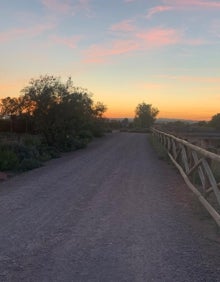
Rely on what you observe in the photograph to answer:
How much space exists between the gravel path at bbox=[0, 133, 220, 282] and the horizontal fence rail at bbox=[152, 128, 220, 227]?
28 centimetres

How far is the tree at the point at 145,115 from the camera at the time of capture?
372ft

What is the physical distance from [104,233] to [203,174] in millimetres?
3849

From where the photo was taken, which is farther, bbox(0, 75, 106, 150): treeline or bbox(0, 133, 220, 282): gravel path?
bbox(0, 75, 106, 150): treeline

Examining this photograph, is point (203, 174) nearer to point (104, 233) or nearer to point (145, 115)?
point (104, 233)

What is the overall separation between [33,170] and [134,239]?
461 inches

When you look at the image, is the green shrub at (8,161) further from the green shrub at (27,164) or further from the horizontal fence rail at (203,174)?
the horizontal fence rail at (203,174)

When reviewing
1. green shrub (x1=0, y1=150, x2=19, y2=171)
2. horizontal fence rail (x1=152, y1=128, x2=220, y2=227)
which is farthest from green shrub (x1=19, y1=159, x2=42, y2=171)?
horizontal fence rail (x1=152, y1=128, x2=220, y2=227)

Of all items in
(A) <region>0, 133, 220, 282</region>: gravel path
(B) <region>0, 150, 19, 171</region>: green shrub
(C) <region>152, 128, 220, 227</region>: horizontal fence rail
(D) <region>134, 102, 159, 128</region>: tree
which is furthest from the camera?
(D) <region>134, 102, 159, 128</region>: tree

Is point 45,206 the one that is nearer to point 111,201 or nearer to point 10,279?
point 111,201

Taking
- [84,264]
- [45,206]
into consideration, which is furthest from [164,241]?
[45,206]

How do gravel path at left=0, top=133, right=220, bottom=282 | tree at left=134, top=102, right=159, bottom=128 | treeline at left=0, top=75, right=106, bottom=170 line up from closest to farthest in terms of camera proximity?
gravel path at left=0, top=133, right=220, bottom=282 < treeline at left=0, top=75, right=106, bottom=170 < tree at left=134, top=102, right=159, bottom=128

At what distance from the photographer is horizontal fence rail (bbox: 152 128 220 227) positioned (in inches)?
383

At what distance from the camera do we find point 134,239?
8117 mm

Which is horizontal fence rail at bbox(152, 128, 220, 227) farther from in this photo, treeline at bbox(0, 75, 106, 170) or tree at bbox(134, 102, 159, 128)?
tree at bbox(134, 102, 159, 128)
